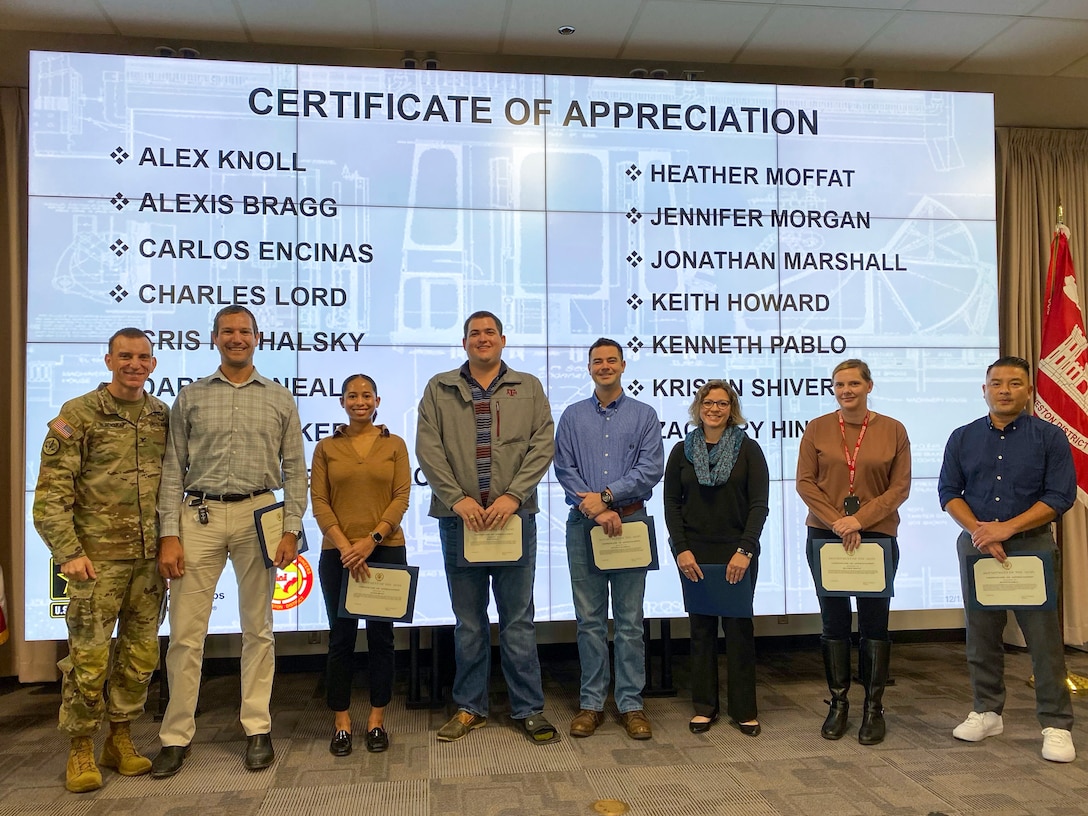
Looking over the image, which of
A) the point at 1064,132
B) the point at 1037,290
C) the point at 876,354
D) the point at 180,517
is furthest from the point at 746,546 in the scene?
the point at 1064,132

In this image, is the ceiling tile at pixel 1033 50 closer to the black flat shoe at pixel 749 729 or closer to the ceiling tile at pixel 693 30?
the ceiling tile at pixel 693 30

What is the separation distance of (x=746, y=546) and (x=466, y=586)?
1115 mm

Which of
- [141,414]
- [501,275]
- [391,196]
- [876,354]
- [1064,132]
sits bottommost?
[141,414]

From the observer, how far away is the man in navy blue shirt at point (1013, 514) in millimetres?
2939

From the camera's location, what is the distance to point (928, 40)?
4289mm

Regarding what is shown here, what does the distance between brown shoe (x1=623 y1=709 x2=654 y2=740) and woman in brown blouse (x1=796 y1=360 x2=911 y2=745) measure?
2.30 ft

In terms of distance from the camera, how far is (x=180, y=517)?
9.20 feet

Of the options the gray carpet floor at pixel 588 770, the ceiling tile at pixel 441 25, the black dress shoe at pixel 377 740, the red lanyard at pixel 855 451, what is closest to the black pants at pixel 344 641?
the black dress shoe at pixel 377 740

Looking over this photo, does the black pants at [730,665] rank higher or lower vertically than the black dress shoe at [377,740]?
higher

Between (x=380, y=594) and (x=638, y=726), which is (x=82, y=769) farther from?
(x=638, y=726)

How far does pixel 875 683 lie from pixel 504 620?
149 centimetres

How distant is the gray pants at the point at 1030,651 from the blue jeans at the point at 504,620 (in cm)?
173

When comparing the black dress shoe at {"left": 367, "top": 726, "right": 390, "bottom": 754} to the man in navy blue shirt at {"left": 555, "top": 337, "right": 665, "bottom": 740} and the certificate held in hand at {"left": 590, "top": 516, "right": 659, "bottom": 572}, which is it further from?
the certificate held in hand at {"left": 590, "top": 516, "right": 659, "bottom": 572}

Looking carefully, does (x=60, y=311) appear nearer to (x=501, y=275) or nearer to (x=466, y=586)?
(x=501, y=275)
